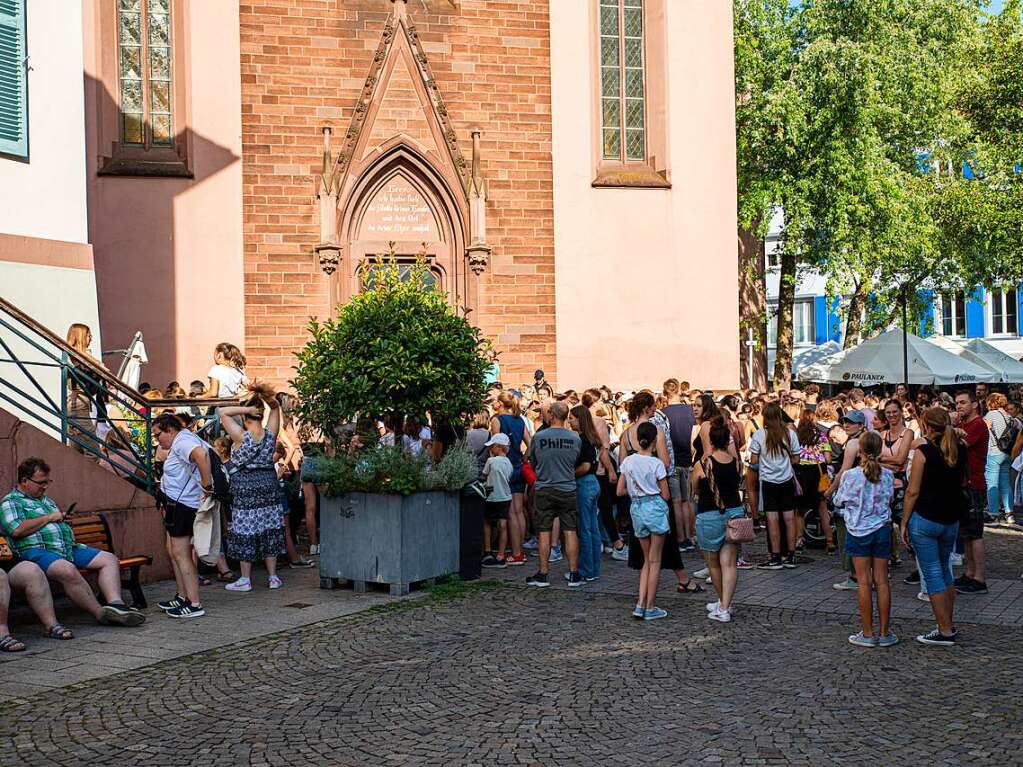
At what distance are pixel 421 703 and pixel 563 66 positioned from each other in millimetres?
17711

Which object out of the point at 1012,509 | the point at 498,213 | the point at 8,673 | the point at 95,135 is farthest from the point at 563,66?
the point at 8,673

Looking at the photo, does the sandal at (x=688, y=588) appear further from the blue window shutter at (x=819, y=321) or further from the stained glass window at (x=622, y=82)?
the blue window shutter at (x=819, y=321)

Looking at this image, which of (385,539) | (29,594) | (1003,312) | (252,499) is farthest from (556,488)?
(1003,312)

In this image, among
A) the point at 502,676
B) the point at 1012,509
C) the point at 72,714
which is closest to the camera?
the point at 72,714

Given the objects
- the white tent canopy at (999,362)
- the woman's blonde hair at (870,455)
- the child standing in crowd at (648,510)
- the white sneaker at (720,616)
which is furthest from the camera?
the white tent canopy at (999,362)

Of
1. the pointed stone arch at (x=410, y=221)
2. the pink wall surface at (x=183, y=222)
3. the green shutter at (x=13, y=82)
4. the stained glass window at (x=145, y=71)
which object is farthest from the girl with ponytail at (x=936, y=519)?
the stained glass window at (x=145, y=71)

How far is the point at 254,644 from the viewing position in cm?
902

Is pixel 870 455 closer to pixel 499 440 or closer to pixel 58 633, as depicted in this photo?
pixel 499 440

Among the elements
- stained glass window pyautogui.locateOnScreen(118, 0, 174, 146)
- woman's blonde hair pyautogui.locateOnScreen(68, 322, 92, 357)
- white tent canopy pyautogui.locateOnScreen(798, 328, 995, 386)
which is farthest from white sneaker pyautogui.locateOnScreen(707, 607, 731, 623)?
white tent canopy pyautogui.locateOnScreen(798, 328, 995, 386)

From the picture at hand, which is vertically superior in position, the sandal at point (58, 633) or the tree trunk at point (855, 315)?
the tree trunk at point (855, 315)

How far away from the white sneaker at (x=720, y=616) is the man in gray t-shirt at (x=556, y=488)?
77.0 inches

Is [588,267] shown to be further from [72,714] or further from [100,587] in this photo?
[72,714]

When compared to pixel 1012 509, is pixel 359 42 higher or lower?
higher

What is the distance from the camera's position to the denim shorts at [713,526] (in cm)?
979
